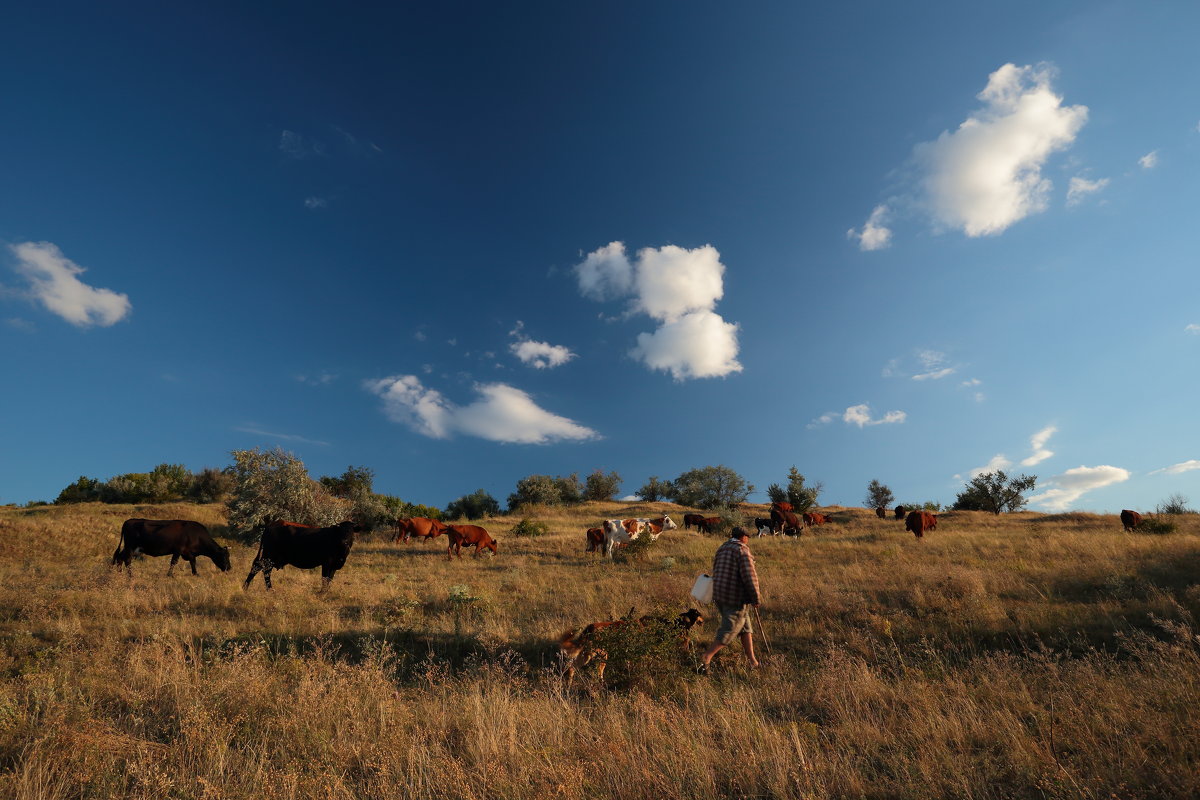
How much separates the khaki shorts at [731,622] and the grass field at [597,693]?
0.49 m

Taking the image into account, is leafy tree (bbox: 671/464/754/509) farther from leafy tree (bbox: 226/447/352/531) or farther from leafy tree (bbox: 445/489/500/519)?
Answer: leafy tree (bbox: 226/447/352/531)

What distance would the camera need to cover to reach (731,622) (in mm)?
7793

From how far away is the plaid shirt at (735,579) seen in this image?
7.80 meters

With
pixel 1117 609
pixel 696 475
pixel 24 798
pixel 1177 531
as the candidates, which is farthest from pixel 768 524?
pixel 696 475

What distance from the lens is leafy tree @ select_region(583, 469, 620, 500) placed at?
6631 centimetres

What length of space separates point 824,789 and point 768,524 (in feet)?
86.8

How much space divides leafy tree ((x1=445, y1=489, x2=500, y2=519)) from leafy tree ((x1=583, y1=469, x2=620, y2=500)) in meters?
16.1

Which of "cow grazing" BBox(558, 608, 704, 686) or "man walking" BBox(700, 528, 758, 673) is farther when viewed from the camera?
"man walking" BBox(700, 528, 758, 673)

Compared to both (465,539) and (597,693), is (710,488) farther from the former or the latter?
(597,693)

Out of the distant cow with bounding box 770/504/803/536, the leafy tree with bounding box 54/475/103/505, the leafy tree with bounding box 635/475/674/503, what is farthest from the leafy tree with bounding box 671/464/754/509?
the leafy tree with bounding box 54/475/103/505

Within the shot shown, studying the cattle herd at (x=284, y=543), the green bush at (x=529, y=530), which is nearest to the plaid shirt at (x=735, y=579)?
the cattle herd at (x=284, y=543)

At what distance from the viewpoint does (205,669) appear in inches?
257

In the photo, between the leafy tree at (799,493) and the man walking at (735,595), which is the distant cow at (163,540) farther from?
the leafy tree at (799,493)

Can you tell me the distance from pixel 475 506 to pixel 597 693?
48111 millimetres
